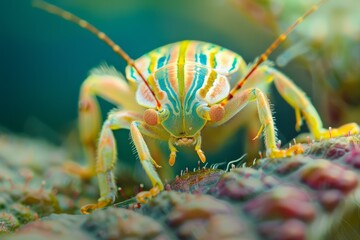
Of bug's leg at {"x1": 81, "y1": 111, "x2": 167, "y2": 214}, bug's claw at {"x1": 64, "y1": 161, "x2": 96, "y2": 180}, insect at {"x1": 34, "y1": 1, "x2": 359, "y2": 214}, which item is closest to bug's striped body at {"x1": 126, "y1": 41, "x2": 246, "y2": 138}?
insect at {"x1": 34, "y1": 1, "x2": 359, "y2": 214}

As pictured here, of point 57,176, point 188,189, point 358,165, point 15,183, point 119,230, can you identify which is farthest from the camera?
point 57,176

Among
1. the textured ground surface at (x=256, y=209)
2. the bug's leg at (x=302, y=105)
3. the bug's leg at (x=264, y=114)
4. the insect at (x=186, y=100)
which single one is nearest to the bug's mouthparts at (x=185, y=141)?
the insect at (x=186, y=100)

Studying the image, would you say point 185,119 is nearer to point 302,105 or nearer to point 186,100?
point 186,100

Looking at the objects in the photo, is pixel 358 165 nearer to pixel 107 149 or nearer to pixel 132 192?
pixel 107 149

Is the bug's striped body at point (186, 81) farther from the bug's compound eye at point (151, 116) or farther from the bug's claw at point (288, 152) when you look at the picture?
the bug's claw at point (288, 152)

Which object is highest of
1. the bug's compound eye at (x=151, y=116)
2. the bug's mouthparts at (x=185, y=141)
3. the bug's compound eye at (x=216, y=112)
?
the bug's compound eye at (x=151, y=116)

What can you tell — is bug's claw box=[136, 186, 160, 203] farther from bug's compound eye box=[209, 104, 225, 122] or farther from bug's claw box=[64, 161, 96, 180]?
bug's claw box=[64, 161, 96, 180]

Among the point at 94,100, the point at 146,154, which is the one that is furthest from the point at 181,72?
the point at 94,100

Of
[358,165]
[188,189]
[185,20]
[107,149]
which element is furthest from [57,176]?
[185,20]
